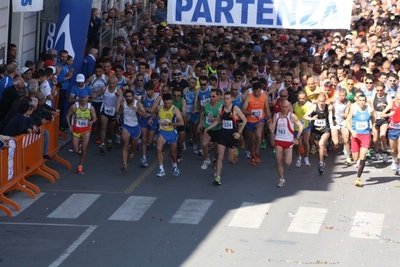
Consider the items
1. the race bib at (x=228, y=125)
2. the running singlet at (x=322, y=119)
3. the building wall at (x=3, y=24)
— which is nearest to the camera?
the race bib at (x=228, y=125)

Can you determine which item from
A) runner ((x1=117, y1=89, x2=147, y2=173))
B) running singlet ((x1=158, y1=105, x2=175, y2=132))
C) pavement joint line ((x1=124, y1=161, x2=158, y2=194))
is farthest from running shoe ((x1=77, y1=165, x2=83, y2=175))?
running singlet ((x1=158, y1=105, x2=175, y2=132))

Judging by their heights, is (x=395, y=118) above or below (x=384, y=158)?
above

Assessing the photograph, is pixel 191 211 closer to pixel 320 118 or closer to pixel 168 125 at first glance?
pixel 168 125

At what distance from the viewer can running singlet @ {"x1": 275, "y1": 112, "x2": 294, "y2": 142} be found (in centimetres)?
1820

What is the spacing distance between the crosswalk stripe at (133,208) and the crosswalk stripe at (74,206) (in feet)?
1.84

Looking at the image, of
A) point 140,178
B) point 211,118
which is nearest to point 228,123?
point 211,118

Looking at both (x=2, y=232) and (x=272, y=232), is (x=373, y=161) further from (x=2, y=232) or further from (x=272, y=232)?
(x=2, y=232)

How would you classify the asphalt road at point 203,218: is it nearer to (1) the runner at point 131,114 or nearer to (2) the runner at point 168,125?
(2) the runner at point 168,125

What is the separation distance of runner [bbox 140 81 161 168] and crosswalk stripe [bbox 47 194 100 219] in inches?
101

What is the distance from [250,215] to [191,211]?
36.1 inches

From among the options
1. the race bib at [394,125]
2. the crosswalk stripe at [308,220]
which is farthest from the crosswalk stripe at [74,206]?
the race bib at [394,125]

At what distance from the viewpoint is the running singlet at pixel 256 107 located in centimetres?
2009

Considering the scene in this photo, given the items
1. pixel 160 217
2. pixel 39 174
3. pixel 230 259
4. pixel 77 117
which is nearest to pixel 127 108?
pixel 77 117

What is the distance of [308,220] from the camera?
15.9m
